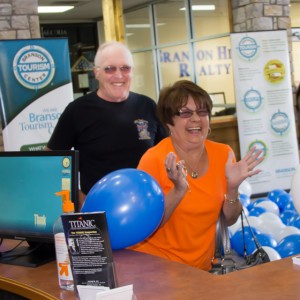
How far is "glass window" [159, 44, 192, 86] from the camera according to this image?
402 inches

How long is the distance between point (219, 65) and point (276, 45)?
9.15ft

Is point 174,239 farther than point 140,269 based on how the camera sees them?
Yes

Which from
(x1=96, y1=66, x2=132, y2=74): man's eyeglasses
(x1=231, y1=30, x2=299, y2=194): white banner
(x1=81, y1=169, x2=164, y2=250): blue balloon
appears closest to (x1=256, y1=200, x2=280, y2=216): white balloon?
(x1=231, y1=30, x2=299, y2=194): white banner

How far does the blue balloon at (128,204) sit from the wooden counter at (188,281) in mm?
108

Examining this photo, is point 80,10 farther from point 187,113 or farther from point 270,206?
point 187,113

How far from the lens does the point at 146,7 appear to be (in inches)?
428

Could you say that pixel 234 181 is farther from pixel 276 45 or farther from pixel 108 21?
pixel 108 21

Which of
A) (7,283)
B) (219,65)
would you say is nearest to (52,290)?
(7,283)

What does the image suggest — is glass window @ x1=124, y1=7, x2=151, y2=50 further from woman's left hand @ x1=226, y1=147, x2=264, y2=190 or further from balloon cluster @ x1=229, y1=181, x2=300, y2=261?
woman's left hand @ x1=226, y1=147, x2=264, y2=190

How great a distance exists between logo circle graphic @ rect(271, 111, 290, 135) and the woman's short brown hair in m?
4.78

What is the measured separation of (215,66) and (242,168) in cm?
781

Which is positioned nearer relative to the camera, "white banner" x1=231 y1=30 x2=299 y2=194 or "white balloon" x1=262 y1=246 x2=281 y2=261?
"white balloon" x1=262 y1=246 x2=281 y2=261

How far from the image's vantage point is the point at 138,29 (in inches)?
447

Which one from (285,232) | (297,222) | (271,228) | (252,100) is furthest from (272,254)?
(252,100)
